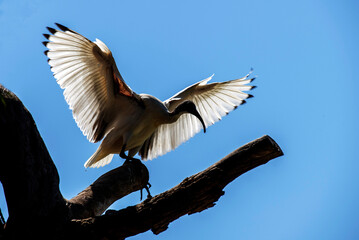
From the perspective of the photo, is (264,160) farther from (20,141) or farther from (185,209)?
(20,141)

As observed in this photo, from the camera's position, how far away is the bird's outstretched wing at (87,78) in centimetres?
546

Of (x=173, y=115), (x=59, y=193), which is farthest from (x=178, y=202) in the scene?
(x=173, y=115)

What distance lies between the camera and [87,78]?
570 centimetres

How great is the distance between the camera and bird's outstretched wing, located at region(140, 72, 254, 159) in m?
6.71

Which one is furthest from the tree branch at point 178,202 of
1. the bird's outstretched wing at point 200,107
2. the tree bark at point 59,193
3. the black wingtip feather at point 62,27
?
the bird's outstretched wing at point 200,107

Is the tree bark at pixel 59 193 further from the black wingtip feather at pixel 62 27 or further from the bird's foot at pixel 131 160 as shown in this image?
the black wingtip feather at pixel 62 27

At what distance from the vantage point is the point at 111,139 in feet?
19.1

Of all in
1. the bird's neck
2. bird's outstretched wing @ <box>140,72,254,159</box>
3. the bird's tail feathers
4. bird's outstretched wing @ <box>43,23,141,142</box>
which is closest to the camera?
Result: bird's outstretched wing @ <box>43,23,141,142</box>

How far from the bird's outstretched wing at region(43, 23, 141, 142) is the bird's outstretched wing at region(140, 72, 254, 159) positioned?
959 mm

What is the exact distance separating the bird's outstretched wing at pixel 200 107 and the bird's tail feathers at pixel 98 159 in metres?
0.59

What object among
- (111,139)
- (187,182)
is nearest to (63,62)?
(111,139)

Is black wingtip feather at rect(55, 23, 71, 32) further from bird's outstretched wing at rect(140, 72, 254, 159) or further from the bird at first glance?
bird's outstretched wing at rect(140, 72, 254, 159)

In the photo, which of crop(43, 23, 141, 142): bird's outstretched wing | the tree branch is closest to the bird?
crop(43, 23, 141, 142): bird's outstretched wing

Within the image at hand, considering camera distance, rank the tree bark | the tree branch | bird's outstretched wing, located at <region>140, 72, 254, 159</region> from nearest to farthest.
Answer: the tree bark → the tree branch → bird's outstretched wing, located at <region>140, 72, 254, 159</region>
